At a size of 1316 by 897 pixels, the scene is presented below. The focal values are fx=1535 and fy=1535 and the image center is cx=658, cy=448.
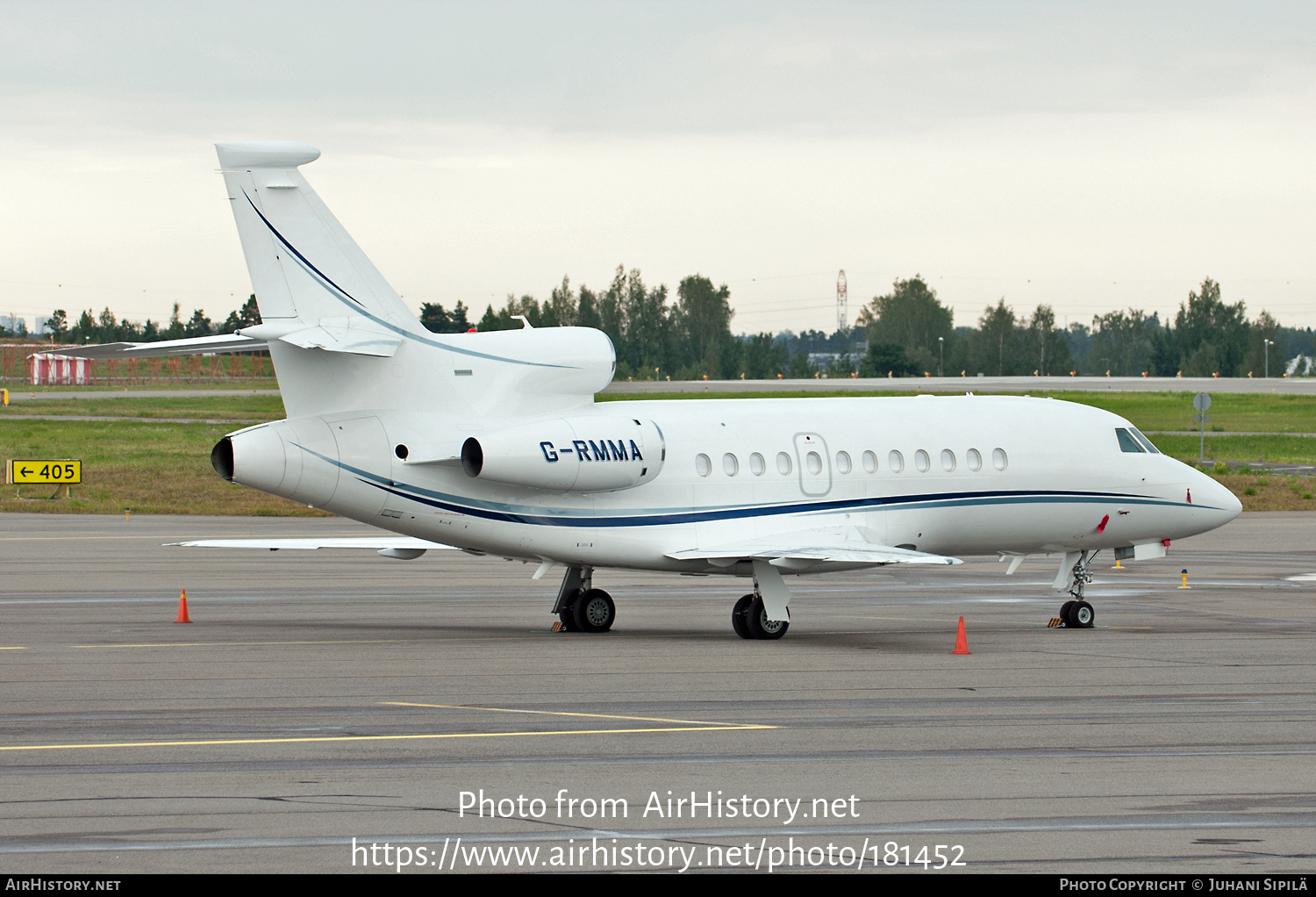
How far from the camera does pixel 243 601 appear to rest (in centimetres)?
2519

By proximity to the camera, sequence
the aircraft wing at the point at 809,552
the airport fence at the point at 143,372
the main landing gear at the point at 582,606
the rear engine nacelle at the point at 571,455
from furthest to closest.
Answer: the airport fence at the point at 143,372 < the main landing gear at the point at 582,606 < the aircraft wing at the point at 809,552 < the rear engine nacelle at the point at 571,455

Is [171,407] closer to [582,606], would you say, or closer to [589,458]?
[582,606]

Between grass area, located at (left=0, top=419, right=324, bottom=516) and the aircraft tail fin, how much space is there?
26173mm

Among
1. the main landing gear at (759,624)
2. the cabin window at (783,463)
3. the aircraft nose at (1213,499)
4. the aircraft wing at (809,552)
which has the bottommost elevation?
the main landing gear at (759,624)

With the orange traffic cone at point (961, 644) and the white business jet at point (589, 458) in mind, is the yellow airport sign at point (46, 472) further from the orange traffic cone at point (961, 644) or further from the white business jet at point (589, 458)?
the orange traffic cone at point (961, 644)

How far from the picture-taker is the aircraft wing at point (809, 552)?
19.8 m

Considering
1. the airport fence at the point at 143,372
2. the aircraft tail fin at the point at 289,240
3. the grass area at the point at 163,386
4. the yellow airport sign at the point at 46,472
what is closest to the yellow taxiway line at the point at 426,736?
the aircraft tail fin at the point at 289,240

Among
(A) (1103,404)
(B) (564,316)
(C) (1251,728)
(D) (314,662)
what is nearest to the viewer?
(C) (1251,728)

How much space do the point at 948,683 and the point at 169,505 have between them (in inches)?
1372

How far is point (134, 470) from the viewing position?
2168 inches

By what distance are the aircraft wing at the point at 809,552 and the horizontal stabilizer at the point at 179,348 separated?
623 cm

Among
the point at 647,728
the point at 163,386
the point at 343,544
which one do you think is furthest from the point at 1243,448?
the point at 163,386

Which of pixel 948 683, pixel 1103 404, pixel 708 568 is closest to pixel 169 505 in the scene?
pixel 708 568
